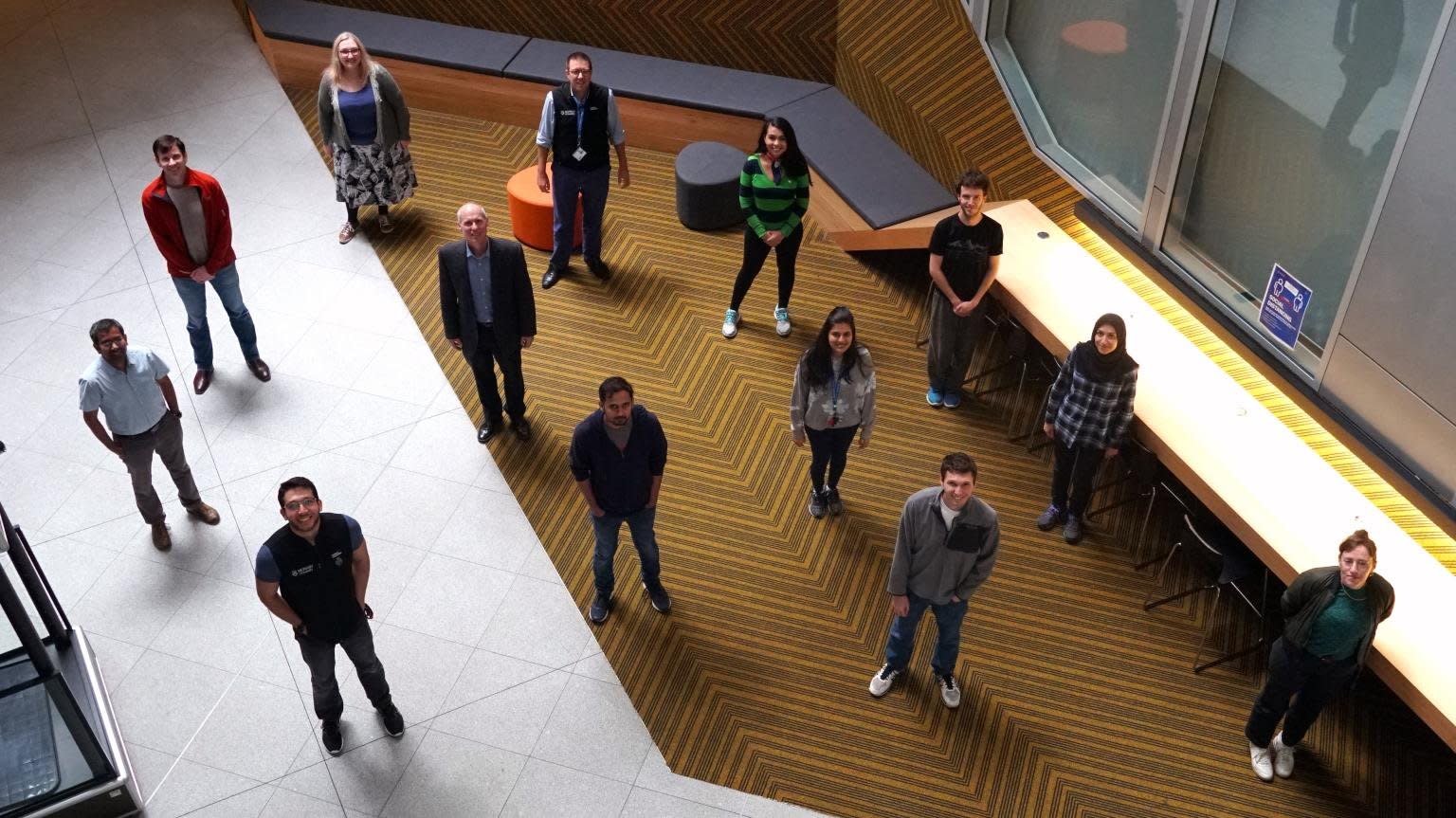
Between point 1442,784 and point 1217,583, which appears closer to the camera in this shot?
point 1442,784

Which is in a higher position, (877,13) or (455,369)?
(877,13)

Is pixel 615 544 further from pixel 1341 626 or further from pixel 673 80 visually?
pixel 673 80

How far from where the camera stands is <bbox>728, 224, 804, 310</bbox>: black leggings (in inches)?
294

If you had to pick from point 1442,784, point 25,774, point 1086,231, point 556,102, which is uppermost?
point 556,102

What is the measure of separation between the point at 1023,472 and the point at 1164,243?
1.46 meters

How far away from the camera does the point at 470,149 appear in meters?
9.56

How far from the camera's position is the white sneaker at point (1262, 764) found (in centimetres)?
555

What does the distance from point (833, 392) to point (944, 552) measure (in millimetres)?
1170

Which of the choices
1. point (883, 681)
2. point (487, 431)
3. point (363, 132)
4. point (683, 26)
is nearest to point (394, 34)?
point (363, 132)

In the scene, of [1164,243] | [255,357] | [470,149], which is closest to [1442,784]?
[1164,243]

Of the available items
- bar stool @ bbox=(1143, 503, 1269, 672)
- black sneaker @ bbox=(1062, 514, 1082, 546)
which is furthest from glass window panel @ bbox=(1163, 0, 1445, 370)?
black sneaker @ bbox=(1062, 514, 1082, 546)

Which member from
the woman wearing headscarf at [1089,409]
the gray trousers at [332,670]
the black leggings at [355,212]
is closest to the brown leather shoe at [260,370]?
the black leggings at [355,212]

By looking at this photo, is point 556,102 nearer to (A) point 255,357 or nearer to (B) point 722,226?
(B) point 722,226

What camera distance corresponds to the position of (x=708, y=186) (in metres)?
8.53
